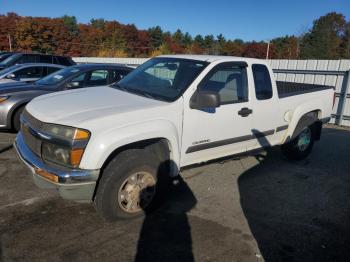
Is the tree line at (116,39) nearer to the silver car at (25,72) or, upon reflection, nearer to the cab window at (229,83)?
the silver car at (25,72)

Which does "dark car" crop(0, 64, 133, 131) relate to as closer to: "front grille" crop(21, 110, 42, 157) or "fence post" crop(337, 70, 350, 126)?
"front grille" crop(21, 110, 42, 157)

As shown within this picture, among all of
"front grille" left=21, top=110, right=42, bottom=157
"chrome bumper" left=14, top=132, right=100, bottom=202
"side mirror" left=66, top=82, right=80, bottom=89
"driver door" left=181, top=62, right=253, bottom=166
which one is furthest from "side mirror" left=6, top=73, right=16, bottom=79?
"driver door" left=181, top=62, right=253, bottom=166


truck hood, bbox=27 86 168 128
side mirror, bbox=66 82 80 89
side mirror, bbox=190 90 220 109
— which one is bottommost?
side mirror, bbox=66 82 80 89

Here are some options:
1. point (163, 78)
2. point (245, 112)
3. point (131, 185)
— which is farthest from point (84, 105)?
point (245, 112)

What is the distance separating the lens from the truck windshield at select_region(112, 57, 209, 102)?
411 centimetres

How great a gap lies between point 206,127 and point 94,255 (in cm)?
198

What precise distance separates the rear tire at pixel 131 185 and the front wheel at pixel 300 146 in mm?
3075

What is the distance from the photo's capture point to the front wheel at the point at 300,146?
19.9ft

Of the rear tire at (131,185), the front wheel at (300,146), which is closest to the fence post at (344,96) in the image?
the front wheel at (300,146)

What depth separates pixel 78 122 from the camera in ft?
10.5

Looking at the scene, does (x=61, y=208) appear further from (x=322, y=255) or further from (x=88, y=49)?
(x=88, y=49)

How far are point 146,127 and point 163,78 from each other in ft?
3.77

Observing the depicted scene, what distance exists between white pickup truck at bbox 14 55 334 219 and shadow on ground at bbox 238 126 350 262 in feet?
2.18

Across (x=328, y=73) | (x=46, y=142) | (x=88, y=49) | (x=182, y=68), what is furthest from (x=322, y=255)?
(x=88, y=49)
